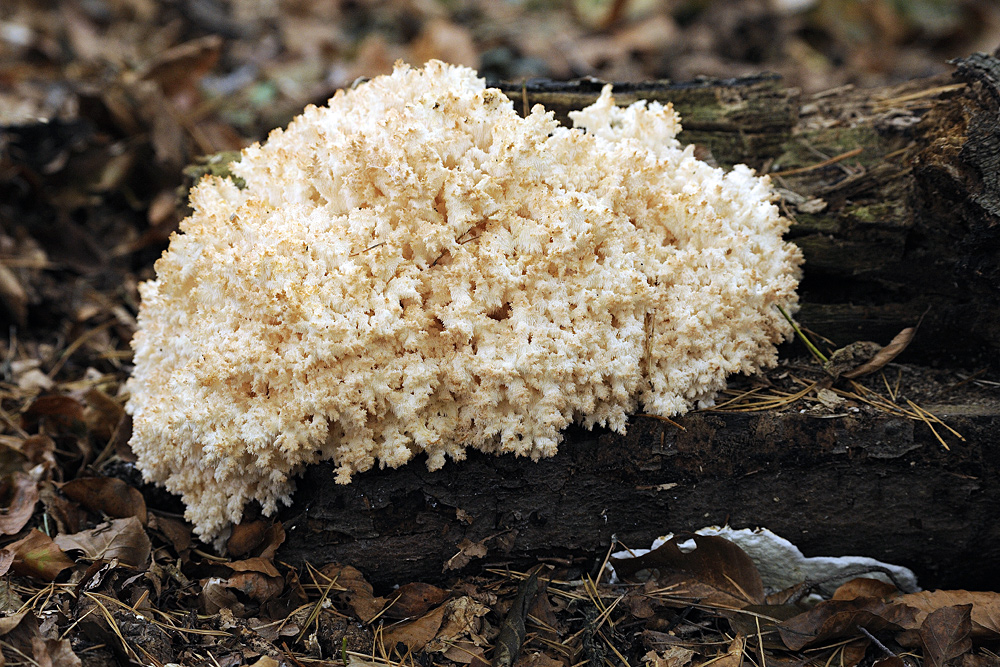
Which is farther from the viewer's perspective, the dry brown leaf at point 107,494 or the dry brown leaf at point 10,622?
the dry brown leaf at point 107,494

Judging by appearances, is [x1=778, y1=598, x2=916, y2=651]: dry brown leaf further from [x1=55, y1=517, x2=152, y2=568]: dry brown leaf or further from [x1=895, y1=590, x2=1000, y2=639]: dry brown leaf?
[x1=55, y1=517, x2=152, y2=568]: dry brown leaf

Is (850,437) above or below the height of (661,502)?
above

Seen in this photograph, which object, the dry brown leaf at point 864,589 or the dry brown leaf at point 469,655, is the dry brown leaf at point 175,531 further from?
the dry brown leaf at point 864,589

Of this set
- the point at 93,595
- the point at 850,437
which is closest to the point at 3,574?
the point at 93,595

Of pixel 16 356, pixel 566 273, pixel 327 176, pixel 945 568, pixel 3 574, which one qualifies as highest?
pixel 327 176

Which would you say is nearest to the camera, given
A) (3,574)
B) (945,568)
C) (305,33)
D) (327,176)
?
(3,574)

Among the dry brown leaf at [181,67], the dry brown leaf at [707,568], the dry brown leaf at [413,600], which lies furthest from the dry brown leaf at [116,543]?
the dry brown leaf at [181,67]

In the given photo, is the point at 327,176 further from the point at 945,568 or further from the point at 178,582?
A: the point at 945,568
